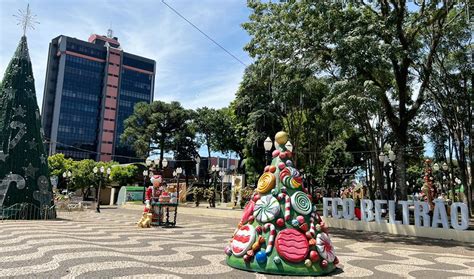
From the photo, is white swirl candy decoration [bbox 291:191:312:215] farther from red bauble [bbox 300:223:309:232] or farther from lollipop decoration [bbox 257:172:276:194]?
lollipop decoration [bbox 257:172:276:194]

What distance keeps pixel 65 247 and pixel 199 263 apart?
130 inches

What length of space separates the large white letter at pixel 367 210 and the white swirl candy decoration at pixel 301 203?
11044 mm

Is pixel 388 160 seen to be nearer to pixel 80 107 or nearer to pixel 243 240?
pixel 243 240

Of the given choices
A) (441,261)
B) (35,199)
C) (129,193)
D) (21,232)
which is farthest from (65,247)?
(129,193)

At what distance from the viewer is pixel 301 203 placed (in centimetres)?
762

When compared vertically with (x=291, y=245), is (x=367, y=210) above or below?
above

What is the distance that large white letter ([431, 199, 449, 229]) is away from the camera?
1502cm

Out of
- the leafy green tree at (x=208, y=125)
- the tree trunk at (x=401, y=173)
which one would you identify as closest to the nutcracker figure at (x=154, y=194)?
the tree trunk at (x=401, y=173)

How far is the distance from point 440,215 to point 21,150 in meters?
19.0

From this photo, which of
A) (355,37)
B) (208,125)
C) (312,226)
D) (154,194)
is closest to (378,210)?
(355,37)

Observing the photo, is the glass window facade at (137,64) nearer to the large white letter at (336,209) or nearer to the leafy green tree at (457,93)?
the leafy green tree at (457,93)

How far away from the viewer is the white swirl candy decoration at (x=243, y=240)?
24.3ft

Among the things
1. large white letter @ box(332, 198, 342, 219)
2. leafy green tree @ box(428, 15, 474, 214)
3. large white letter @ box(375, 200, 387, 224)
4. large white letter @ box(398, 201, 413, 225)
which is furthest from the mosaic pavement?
leafy green tree @ box(428, 15, 474, 214)

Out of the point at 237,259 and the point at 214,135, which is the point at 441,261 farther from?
the point at 214,135
